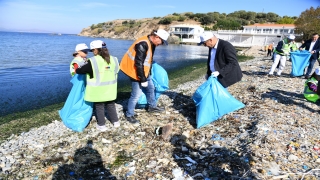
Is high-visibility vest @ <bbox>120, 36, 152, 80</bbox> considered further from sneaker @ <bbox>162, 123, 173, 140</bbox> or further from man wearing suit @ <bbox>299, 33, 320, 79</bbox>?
man wearing suit @ <bbox>299, 33, 320, 79</bbox>

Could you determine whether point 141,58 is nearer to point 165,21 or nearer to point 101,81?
point 101,81

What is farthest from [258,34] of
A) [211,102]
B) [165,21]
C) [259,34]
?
[211,102]

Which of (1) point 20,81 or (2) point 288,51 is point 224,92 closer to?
(2) point 288,51

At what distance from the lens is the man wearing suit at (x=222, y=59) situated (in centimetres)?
470

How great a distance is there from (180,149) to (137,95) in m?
1.61

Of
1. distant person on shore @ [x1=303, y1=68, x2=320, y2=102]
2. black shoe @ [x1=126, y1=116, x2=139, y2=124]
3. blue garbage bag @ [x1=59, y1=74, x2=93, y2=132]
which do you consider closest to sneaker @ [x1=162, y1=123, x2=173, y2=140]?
black shoe @ [x1=126, y1=116, x2=139, y2=124]

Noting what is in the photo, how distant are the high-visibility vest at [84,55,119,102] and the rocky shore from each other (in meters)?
0.87

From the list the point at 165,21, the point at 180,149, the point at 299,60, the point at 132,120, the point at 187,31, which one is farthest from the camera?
the point at 165,21

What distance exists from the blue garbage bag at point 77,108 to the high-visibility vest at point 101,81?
39 cm

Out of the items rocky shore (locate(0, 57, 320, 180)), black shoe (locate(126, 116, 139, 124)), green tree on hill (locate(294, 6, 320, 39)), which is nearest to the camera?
rocky shore (locate(0, 57, 320, 180))

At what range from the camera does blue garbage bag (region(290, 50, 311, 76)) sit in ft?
31.4

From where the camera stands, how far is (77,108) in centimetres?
483

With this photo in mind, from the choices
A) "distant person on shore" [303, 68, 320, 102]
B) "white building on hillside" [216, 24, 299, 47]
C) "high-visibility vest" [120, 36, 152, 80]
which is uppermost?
"white building on hillside" [216, 24, 299, 47]

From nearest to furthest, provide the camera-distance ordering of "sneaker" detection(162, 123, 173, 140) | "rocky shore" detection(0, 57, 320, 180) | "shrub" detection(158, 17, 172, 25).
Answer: "rocky shore" detection(0, 57, 320, 180), "sneaker" detection(162, 123, 173, 140), "shrub" detection(158, 17, 172, 25)
